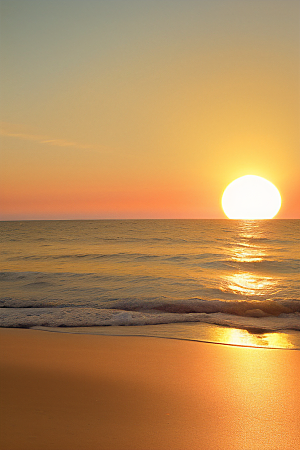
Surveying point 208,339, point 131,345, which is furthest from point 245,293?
point 131,345

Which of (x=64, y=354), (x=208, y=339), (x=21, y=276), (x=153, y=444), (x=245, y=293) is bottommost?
(x=153, y=444)

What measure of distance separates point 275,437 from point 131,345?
10.9ft

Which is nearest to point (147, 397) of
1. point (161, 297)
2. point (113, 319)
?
point (113, 319)

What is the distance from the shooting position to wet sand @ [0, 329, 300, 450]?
312 cm

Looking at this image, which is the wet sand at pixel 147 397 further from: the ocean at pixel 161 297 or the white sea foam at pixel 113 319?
the white sea foam at pixel 113 319

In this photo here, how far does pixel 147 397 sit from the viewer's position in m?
3.95

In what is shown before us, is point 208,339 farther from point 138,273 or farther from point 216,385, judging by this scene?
point 138,273

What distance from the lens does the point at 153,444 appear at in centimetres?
305

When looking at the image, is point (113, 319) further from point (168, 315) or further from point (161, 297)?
point (161, 297)

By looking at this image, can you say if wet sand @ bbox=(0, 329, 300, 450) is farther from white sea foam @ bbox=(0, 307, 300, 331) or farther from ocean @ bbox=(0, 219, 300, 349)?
white sea foam @ bbox=(0, 307, 300, 331)

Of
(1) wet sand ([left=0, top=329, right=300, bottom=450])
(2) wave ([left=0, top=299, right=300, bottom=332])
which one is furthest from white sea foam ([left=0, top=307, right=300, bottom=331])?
(1) wet sand ([left=0, top=329, right=300, bottom=450])

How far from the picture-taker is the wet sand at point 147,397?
312 centimetres

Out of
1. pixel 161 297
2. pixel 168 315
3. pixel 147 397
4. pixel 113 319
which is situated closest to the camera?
pixel 147 397

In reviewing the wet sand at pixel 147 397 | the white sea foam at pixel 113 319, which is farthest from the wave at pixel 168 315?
the wet sand at pixel 147 397
